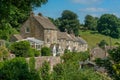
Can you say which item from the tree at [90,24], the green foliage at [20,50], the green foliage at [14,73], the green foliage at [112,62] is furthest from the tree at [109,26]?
the green foliage at [112,62]

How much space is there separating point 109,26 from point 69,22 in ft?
79.4

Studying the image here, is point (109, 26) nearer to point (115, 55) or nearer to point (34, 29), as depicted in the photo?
point (34, 29)

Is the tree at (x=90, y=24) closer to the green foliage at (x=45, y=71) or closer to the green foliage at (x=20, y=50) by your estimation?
the green foliage at (x=20, y=50)

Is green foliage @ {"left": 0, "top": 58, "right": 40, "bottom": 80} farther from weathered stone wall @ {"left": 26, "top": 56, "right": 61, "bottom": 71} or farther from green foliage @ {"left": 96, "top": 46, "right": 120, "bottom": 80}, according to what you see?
green foliage @ {"left": 96, "top": 46, "right": 120, "bottom": 80}

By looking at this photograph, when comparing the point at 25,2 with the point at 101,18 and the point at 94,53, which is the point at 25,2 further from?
the point at 101,18

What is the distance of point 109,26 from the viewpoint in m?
142

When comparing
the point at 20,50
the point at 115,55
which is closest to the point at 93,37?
the point at 20,50

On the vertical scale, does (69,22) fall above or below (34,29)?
above

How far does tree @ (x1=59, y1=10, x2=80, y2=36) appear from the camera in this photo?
121m

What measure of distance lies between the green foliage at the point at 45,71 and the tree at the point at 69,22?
74.9 metres

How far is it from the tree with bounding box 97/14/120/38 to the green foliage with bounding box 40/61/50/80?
97.5m

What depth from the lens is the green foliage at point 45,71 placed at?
3901 centimetres

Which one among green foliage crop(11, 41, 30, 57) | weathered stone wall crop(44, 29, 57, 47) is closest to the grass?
weathered stone wall crop(44, 29, 57, 47)

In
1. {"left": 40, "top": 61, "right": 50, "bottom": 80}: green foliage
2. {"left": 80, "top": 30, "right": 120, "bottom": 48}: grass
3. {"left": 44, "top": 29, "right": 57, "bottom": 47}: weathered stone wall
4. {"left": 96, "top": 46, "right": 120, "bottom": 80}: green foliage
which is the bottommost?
{"left": 80, "top": 30, "right": 120, "bottom": 48}: grass
